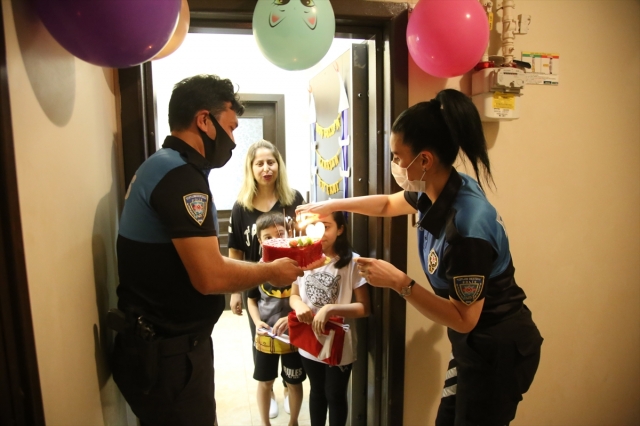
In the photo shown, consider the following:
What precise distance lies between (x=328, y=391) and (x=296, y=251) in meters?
0.88

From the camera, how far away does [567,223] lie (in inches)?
84.7

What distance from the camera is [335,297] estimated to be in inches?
79.9

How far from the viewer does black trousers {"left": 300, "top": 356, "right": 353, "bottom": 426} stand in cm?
203

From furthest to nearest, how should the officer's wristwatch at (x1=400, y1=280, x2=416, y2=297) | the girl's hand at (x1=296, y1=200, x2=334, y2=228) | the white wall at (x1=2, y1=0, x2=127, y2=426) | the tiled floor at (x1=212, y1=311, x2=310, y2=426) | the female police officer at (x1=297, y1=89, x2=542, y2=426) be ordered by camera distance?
the tiled floor at (x1=212, y1=311, x2=310, y2=426)
the girl's hand at (x1=296, y1=200, x2=334, y2=228)
the officer's wristwatch at (x1=400, y1=280, x2=416, y2=297)
the female police officer at (x1=297, y1=89, x2=542, y2=426)
the white wall at (x1=2, y1=0, x2=127, y2=426)

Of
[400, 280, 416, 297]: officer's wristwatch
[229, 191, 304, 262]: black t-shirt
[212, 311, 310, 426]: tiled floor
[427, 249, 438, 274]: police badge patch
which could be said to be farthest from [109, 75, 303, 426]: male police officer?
[212, 311, 310, 426]: tiled floor

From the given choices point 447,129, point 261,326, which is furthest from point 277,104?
point 447,129

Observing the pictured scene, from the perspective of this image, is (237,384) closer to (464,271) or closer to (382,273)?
(382,273)

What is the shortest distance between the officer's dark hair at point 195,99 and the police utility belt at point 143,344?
61 centimetres

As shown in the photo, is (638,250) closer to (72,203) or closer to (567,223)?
(567,223)

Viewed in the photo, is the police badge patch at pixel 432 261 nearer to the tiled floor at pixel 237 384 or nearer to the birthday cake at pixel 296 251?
the birthday cake at pixel 296 251

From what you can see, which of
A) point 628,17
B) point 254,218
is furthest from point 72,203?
point 628,17

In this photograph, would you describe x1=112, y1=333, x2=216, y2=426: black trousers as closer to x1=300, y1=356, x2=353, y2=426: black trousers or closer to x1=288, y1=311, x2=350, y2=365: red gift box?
x1=288, y1=311, x2=350, y2=365: red gift box

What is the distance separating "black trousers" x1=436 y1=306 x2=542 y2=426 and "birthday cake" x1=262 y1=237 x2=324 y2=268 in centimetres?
60

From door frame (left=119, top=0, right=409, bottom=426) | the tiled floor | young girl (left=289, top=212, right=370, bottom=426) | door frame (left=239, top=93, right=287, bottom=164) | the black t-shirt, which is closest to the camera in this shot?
door frame (left=119, top=0, right=409, bottom=426)
